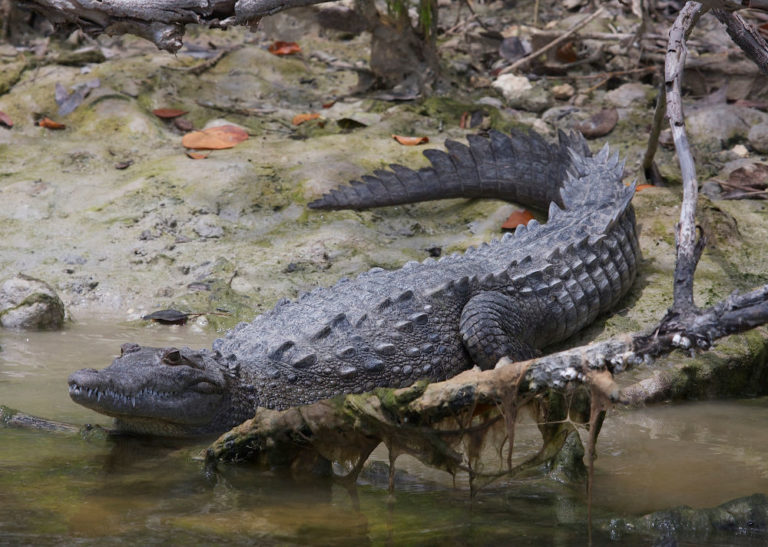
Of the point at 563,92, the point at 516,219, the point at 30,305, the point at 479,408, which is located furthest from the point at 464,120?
the point at 479,408

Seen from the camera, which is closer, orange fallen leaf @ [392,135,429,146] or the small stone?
orange fallen leaf @ [392,135,429,146]

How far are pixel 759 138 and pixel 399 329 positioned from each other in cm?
426

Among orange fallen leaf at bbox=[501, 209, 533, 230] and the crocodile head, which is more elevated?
orange fallen leaf at bbox=[501, 209, 533, 230]

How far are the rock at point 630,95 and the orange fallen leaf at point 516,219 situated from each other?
7.52 ft

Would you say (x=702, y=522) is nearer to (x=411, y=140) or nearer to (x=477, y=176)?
(x=477, y=176)

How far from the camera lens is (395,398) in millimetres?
2723


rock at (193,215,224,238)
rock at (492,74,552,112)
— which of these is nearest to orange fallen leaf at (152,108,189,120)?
rock at (193,215,224,238)

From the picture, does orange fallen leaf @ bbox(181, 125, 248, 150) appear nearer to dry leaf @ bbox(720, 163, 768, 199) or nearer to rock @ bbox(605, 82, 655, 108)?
rock @ bbox(605, 82, 655, 108)

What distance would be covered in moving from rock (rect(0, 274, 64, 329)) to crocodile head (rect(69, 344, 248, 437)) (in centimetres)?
164

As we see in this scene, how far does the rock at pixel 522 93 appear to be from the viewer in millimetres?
7898

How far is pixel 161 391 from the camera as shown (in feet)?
11.5

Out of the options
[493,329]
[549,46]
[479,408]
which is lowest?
[493,329]

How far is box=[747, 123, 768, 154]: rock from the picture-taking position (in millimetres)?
6852

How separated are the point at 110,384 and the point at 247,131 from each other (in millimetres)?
4365
